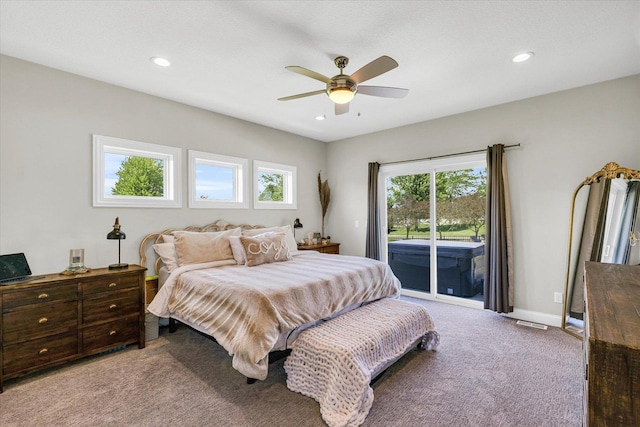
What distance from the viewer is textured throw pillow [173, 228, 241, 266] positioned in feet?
11.2

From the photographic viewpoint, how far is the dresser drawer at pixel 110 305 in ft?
8.93

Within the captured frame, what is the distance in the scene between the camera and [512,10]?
2119 millimetres

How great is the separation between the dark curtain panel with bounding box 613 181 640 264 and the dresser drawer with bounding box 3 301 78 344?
204 inches

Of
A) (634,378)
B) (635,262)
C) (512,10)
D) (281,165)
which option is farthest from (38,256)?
(635,262)

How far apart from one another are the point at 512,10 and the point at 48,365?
14.8 feet

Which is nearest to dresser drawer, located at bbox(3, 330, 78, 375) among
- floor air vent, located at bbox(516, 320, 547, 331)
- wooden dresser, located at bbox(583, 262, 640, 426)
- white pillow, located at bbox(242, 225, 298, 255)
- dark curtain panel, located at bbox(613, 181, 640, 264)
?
white pillow, located at bbox(242, 225, 298, 255)

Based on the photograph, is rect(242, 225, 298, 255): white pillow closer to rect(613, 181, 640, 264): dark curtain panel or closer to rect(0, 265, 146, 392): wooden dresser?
rect(0, 265, 146, 392): wooden dresser

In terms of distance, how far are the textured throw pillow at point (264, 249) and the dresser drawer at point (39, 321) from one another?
160 cm

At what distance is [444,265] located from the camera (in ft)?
15.3

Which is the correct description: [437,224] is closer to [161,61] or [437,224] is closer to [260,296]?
[260,296]

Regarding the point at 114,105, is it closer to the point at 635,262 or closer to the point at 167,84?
the point at 167,84

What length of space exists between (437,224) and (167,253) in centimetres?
380

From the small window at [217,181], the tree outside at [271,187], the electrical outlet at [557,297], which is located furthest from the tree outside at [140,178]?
the electrical outlet at [557,297]

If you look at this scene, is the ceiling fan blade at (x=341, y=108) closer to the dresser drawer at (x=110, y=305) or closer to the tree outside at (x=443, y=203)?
the tree outside at (x=443, y=203)
